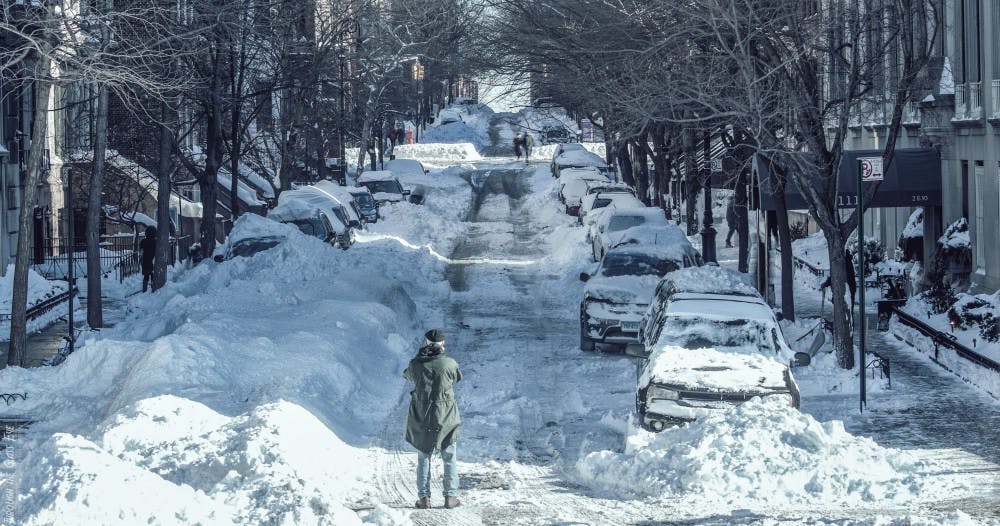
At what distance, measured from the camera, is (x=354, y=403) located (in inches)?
610

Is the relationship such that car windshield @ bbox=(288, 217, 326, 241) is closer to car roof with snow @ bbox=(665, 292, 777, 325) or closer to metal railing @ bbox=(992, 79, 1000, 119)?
metal railing @ bbox=(992, 79, 1000, 119)

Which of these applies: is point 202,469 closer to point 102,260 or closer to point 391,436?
point 391,436

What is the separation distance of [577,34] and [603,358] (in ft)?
16.4

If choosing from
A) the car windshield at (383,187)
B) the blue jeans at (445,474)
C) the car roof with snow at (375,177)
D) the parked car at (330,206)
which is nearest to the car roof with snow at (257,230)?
the parked car at (330,206)

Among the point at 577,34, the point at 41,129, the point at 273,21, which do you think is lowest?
the point at 41,129

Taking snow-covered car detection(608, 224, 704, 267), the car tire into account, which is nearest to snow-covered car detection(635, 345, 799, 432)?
the car tire

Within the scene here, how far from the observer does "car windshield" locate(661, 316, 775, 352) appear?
48.4 feet

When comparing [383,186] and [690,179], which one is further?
[383,186]

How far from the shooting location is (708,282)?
17078 millimetres

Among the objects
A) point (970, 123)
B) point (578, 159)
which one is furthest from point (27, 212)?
point (578, 159)

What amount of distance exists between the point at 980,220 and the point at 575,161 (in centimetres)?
4126

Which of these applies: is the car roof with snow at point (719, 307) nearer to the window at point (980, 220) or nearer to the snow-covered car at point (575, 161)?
the window at point (980, 220)

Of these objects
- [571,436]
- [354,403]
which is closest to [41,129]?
[354,403]

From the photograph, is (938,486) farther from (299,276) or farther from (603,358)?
(299,276)
